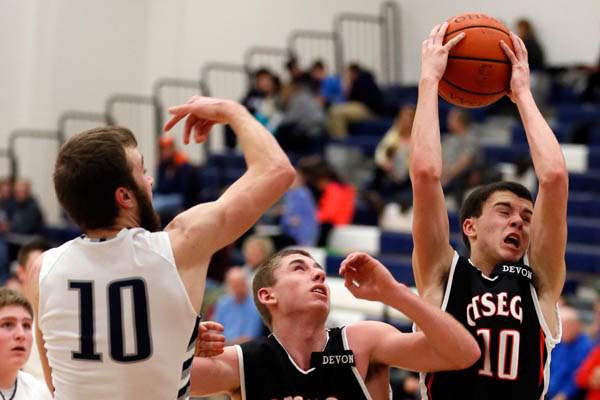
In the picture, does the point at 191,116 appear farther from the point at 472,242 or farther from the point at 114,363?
the point at 472,242

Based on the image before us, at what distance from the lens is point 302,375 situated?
407 cm

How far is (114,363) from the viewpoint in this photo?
325 centimetres

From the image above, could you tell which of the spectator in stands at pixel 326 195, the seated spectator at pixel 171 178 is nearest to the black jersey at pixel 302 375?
the spectator in stands at pixel 326 195

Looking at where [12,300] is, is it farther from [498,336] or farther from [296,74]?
[296,74]

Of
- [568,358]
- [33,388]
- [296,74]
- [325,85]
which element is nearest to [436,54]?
[33,388]

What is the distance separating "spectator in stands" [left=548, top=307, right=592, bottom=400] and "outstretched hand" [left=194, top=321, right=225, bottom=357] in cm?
503

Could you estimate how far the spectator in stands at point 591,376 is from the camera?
8102 millimetres

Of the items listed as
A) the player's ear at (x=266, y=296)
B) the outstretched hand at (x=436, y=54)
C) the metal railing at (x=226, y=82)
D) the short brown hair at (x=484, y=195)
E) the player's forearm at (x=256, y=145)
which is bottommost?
the metal railing at (x=226, y=82)

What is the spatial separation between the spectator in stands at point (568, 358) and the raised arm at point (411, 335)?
4.63 metres

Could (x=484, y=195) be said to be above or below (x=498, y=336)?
above

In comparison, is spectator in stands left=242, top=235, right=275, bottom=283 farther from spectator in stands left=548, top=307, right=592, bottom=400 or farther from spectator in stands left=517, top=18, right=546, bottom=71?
spectator in stands left=517, top=18, right=546, bottom=71

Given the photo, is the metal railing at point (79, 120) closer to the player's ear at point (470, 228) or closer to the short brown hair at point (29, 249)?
the short brown hair at point (29, 249)

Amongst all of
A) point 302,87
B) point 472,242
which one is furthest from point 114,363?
point 302,87

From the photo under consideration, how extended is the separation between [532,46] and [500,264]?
10616 millimetres
